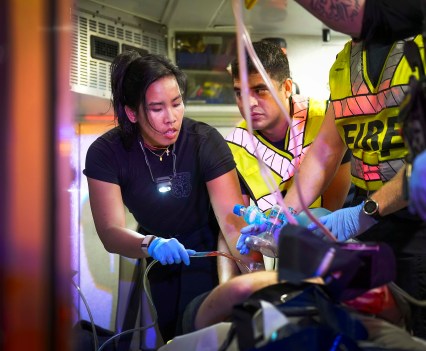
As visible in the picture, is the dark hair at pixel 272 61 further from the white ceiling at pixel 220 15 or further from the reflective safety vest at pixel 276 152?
the white ceiling at pixel 220 15

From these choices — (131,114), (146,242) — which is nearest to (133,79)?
(131,114)

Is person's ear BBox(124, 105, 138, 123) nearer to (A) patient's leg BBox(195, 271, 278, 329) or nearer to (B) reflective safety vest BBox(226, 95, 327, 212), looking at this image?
(B) reflective safety vest BBox(226, 95, 327, 212)

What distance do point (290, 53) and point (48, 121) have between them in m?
2.79

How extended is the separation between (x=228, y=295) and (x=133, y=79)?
3.59 ft

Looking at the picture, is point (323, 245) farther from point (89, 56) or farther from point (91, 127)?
point (91, 127)

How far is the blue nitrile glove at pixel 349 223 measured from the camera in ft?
4.78

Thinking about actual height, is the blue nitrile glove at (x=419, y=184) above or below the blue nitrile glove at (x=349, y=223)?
above

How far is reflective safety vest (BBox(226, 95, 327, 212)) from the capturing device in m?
2.33

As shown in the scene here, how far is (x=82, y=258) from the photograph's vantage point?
3.19 m

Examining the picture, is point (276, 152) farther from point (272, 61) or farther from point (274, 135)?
point (272, 61)

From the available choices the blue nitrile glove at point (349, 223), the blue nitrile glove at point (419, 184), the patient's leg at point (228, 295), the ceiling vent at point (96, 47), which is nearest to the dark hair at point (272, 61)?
the ceiling vent at point (96, 47)

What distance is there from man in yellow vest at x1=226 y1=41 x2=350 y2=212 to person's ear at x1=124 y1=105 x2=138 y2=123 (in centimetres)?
45

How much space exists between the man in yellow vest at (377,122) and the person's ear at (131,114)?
0.68 m

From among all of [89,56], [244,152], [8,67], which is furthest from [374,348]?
[89,56]
